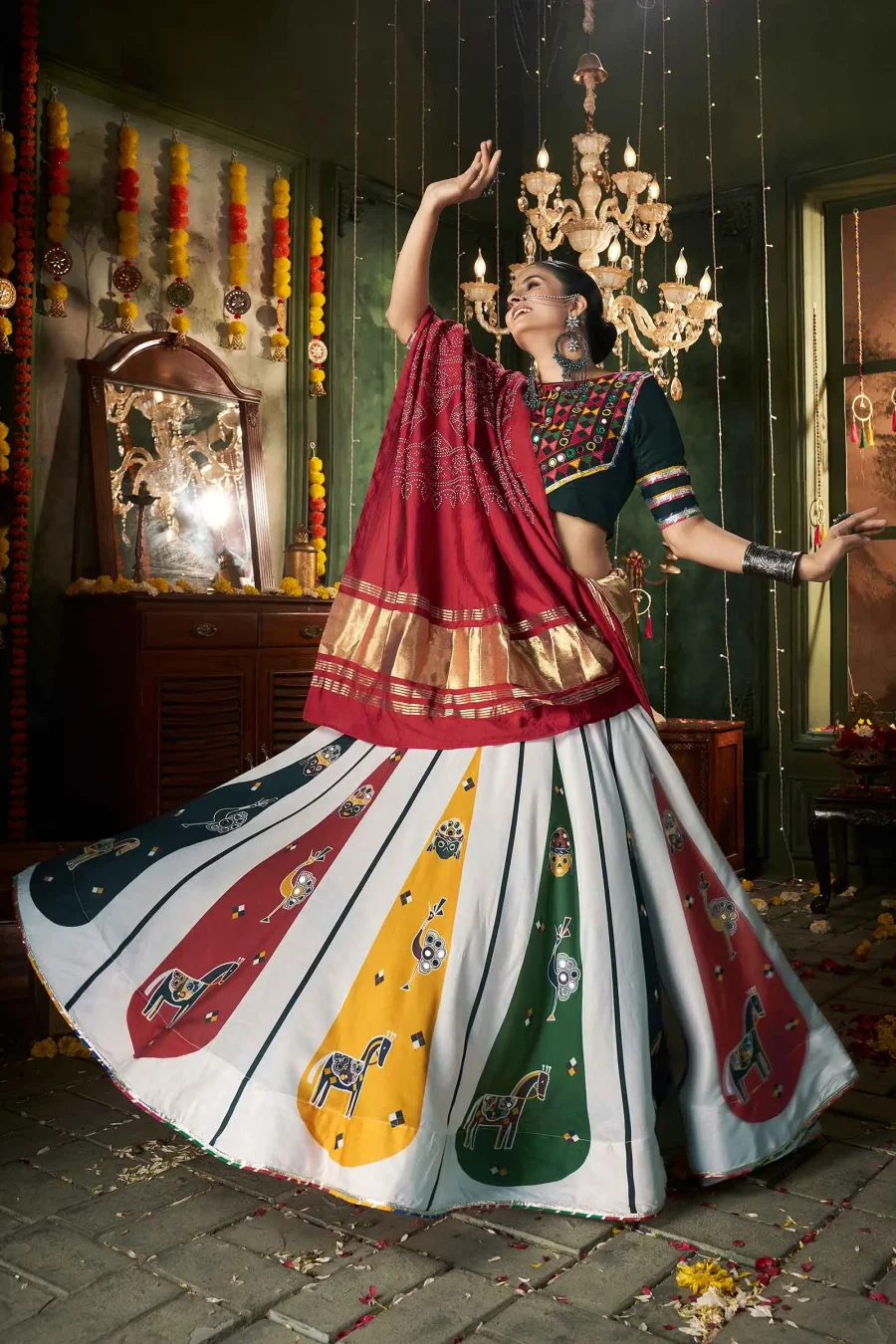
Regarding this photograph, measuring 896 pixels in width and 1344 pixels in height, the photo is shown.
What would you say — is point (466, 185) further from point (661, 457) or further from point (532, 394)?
point (661, 457)

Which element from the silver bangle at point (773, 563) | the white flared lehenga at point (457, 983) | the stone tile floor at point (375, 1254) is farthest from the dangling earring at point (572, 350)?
the stone tile floor at point (375, 1254)

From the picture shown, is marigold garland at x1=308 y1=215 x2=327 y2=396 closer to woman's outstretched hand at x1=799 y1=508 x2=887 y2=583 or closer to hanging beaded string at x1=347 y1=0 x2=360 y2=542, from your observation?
hanging beaded string at x1=347 y1=0 x2=360 y2=542

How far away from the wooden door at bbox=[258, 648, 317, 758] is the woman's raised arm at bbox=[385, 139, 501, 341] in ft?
7.15

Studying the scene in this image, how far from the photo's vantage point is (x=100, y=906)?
2.23 meters

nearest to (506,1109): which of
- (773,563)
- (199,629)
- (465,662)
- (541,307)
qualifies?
(465,662)

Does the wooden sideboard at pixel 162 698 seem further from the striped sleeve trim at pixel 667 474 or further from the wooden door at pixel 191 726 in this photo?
the striped sleeve trim at pixel 667 474

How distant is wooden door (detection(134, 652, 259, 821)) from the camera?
4.00 meters

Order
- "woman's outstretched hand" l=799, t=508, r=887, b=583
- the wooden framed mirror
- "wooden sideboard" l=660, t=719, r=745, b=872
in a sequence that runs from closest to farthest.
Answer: "woman's outstretched hand" l=799, t=508, r=887, b=583 < the wooden framed mirror < "wooden sideboard" l=660, t=719, r=745, b=872

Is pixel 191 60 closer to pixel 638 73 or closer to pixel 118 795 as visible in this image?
pixel 638 73

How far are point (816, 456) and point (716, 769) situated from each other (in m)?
1.50

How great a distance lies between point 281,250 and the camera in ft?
16.3

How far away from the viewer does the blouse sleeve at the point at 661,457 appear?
2.24 meters

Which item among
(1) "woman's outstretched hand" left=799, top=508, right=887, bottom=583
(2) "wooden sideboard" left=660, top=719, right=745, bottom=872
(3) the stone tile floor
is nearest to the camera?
(3) the stone tile floor

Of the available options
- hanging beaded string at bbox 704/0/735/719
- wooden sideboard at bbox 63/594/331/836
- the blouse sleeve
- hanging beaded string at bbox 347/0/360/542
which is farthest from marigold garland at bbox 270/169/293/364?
the blouse sleeve
